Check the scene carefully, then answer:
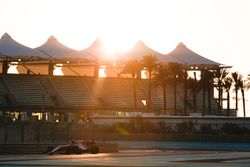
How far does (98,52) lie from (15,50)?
627 inches

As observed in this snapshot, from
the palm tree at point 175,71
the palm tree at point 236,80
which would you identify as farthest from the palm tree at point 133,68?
the palm tree at point 236,80

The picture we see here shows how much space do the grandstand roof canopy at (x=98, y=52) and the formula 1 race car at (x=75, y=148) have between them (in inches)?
2526

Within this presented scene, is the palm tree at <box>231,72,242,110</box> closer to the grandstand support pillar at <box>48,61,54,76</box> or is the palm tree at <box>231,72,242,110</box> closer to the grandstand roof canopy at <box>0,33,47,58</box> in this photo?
the grandstand support pillar at <box>48,61,54,76</box>

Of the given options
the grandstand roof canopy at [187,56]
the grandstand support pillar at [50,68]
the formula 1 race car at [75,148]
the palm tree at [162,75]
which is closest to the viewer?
the formula 1 race car at [75,148]

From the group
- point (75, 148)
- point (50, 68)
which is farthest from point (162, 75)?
point (75, 148)

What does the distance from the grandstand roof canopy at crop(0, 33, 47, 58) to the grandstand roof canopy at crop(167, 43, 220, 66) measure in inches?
916

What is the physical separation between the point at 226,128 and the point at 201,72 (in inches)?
1474

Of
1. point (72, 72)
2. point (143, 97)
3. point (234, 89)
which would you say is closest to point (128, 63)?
point (143, 97)

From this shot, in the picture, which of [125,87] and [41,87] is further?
[125,87]

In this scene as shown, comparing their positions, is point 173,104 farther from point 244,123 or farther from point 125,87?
point 244,123

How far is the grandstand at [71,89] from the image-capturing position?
96000mm

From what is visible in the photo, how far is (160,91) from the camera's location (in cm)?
10912

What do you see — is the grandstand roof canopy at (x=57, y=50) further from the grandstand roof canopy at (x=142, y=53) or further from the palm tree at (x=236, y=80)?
the palm tree at (x=236, y=80)

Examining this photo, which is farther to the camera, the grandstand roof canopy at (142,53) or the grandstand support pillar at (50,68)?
the grandstand roof canopy at (142,53)
